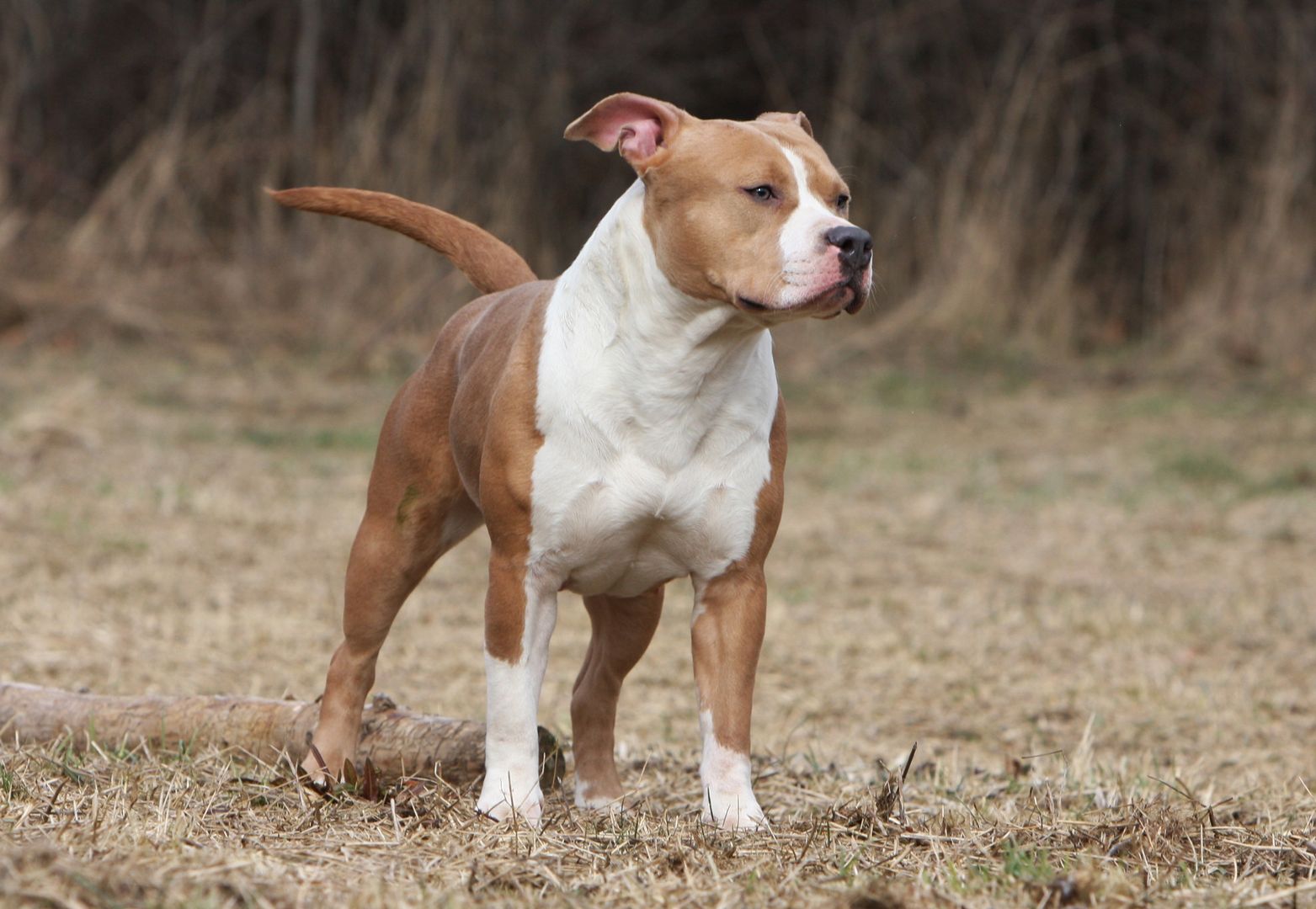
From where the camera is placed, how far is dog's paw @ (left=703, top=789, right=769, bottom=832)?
3.24m

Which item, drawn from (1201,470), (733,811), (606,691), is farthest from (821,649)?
(1201,470)

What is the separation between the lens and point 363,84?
487 inches

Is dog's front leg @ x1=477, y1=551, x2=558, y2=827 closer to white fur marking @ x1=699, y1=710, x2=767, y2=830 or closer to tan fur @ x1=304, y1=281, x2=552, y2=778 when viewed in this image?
tan fur @ x1=304, y1=281, x2=552, y2=778

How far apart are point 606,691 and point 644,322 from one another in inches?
A: 37.1

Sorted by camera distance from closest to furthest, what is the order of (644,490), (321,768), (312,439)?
(644,490), (321,768), (312,439)

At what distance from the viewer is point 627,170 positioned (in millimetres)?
13562

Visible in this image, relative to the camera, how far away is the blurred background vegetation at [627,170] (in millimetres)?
11352

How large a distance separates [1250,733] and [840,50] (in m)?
9.07

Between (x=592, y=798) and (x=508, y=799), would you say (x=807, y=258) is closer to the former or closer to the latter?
(x=508, y=799)

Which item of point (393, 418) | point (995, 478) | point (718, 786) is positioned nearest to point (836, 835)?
Answer: point (718, 786)

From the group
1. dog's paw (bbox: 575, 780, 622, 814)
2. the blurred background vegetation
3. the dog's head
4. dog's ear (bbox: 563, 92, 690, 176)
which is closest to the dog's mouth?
the dog's head

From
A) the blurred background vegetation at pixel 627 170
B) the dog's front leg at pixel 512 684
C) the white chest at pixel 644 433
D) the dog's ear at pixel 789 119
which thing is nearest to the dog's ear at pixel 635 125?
the white chest at pixel 644 433

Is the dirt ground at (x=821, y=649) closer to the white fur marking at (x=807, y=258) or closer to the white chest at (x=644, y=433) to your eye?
the white chest at (x=644, y=433)

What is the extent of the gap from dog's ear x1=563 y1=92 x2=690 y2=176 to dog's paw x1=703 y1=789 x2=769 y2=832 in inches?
48.1
